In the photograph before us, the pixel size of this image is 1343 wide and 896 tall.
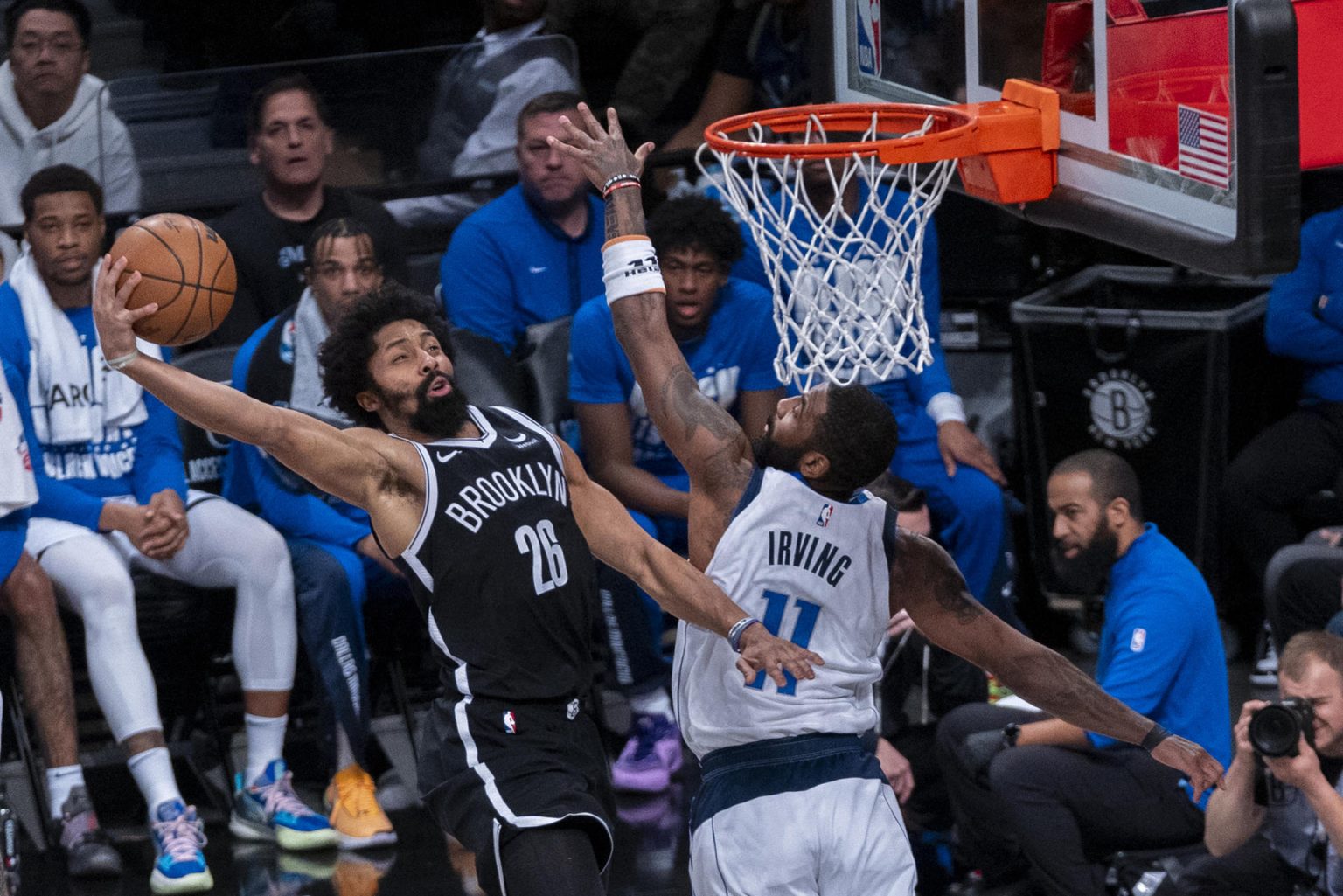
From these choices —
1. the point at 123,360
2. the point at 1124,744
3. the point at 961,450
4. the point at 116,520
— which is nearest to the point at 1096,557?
the point at 1124,744

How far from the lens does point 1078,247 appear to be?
794cm

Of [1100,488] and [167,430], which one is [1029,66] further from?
[167,430]

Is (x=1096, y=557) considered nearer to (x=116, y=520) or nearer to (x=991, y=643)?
(x=991, y=643)

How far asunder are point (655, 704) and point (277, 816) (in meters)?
1.28

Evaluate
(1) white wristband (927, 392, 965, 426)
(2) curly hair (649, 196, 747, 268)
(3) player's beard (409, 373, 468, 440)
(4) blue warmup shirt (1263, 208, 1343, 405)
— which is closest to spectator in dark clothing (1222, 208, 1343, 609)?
(4) blue warmup shirt (1263, 208, 1343, 405)

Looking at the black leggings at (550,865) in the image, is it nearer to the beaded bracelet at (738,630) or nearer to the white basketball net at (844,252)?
the beaded bracelet at (738,630)

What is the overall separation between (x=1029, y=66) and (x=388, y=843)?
119 inches

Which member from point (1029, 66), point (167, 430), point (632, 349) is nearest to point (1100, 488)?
point (1029, 66)

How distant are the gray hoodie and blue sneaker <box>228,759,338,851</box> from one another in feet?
7.36

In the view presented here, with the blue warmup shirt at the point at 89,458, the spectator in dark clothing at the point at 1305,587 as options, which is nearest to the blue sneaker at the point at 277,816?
the blue warmup shirt at the point at 89,458

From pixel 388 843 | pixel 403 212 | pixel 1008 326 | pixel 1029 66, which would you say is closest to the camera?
pixel 1029 66

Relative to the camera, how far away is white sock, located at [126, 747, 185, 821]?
5738 mm

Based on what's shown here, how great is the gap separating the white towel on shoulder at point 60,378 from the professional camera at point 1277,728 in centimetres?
352

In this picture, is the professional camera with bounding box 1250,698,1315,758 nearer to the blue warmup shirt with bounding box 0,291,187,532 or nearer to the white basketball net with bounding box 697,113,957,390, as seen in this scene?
the white basketball net with bounding box 697,113,957,390
